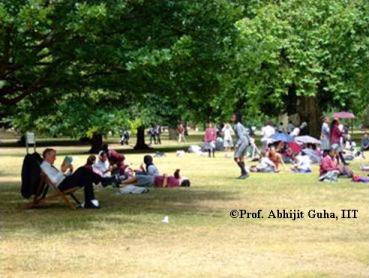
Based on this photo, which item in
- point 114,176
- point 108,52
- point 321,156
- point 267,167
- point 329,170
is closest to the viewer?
point 108,52

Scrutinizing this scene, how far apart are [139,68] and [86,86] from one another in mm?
2675

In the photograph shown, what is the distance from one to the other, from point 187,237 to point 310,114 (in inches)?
1281

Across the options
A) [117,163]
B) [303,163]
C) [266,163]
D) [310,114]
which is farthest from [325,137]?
[310,114]

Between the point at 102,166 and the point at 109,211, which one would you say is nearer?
the point at 109,211

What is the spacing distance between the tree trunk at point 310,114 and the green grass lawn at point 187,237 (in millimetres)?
24021

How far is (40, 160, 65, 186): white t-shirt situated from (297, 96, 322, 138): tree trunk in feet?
91.9

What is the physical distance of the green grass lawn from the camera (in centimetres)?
847

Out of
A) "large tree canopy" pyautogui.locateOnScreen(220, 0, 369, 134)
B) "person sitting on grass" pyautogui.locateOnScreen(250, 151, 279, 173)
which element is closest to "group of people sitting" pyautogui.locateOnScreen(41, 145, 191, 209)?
"person sitting on grass" pyautogui.locateOnScreen(250, 151, 279, 173)

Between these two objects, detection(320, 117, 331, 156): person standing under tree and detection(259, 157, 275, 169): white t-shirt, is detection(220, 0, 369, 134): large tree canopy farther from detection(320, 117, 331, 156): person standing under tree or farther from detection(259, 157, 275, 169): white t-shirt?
detection(259, 157, 275, 169): white t-shirt

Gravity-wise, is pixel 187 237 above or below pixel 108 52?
below

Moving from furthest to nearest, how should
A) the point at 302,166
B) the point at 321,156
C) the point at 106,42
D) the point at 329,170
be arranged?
the point at 321,156
the point at 302,166
the point at 329,170
the point at 106,42

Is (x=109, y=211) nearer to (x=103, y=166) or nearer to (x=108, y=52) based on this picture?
(x=108, y=52)

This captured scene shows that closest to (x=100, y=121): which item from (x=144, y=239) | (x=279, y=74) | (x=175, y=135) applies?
(x=144, y=239)

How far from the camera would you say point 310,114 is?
42344 mm
